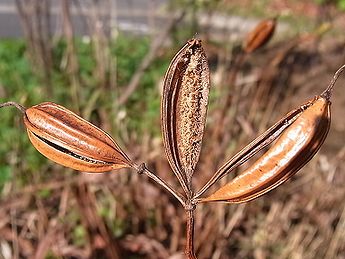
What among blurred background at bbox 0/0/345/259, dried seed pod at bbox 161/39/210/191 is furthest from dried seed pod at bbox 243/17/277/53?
dried seed pod at bbox 161/39/210/191

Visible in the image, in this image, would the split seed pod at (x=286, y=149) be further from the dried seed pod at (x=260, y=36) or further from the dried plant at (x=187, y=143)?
the dried seed pod at (x=260, y=36)

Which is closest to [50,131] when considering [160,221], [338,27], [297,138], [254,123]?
[297,138]

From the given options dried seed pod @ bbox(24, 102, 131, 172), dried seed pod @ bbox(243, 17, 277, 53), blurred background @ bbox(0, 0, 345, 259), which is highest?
blurred background @ bbox(0, 0, 345, 259)

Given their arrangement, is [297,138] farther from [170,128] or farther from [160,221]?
[160,221]

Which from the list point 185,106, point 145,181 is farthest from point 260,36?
point 145,181

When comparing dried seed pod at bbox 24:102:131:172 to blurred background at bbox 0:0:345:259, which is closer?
dried seed pod at bbox 24:102:131:172

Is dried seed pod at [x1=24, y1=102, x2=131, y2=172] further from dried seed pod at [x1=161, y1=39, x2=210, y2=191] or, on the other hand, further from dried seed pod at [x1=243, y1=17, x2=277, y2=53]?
dried seed pod at [x1=243, y1=17, x2=277, y2=53]

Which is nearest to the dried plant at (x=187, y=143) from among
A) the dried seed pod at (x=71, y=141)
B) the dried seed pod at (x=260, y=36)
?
the dried seed pod at (x=71, y=141)

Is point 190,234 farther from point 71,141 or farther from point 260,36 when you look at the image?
point 260,36
